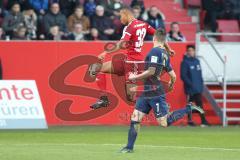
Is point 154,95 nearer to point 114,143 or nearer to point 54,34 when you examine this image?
point 114,143

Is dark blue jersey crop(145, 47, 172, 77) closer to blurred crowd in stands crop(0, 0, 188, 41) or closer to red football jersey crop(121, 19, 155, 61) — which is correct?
red football jersey crop(121, 19, 155, 61)

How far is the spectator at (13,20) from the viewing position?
23.9m

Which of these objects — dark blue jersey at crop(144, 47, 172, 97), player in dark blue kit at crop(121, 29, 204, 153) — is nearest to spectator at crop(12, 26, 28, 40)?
dark blue jersey at crop(144, 47, 172, 97)

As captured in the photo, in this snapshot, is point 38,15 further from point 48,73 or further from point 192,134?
point 192,134

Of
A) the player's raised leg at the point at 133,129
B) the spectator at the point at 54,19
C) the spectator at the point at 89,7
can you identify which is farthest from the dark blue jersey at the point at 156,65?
the spectator at the point at 89,7

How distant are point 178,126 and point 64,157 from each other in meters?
9.84

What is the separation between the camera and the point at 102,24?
25031mm

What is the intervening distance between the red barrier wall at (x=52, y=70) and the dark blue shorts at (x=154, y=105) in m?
8.16

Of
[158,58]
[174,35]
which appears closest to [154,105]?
[158,58]

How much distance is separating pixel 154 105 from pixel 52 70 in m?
8.71

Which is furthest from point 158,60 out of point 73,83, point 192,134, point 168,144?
point 73,83

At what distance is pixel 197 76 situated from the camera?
24.3 m

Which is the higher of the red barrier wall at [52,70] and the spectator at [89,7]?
the spectator at [89,7]

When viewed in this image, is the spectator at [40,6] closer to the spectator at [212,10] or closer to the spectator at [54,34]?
the spectator at [54,34]
